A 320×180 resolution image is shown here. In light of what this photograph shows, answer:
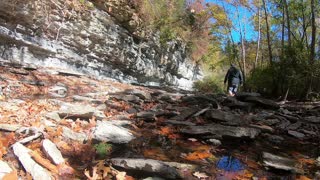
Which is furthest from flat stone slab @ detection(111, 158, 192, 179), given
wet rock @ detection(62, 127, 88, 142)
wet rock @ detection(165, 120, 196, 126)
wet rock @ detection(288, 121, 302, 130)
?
wet rock @ detection(288, 121, 302, 130)

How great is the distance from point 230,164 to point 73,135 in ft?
8.63

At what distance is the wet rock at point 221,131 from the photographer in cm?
575

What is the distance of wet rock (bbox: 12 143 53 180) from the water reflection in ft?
8.00

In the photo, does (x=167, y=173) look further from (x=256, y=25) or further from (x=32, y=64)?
(x=256, y=25)

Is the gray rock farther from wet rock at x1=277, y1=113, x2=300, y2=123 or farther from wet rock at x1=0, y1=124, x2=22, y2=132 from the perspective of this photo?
wet rock at x1=277, y1=113, x2=300, y2=123

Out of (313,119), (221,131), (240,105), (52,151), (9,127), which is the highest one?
(240,105)

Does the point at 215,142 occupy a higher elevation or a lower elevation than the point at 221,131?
lower

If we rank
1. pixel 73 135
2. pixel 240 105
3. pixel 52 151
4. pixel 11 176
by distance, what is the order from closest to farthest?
pixel 11 176 → pixel 52 151 → pixel 73 135 → pixel 240 105

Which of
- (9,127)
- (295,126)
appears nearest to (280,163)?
(295,126)

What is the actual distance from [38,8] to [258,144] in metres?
11.5

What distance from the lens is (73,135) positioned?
497cm

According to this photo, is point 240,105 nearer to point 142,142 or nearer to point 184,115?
point 184,115

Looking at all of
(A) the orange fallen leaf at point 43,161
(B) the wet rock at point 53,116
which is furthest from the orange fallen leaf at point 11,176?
(B) the wet rock at point 53,116

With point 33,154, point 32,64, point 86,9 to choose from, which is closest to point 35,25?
point 32,64
